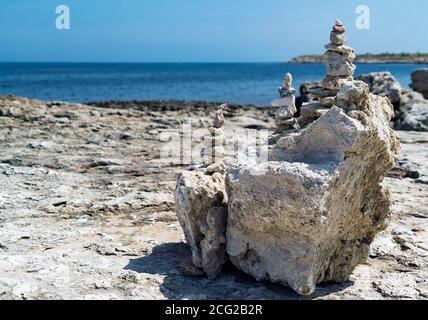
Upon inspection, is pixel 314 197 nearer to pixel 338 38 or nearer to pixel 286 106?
pixel 286 106

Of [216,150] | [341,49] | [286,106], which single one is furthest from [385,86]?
[216,150]

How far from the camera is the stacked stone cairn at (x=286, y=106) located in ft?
21.8

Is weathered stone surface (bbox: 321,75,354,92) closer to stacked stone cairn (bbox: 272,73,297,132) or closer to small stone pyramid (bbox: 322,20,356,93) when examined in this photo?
small stone pyramid (bbox: 322,20,356,93)

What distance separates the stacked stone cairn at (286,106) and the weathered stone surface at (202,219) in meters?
1.25

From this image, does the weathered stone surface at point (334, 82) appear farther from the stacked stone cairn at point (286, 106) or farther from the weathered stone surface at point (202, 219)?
the weathered stone surface at point (202, 219)

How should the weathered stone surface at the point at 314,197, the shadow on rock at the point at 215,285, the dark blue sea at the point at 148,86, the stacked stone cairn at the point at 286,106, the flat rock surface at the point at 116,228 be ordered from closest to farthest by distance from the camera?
the weathered stone surface at the point at 314,197 → the shadow on rock at the point at 215,285 → the flat rock surface at the point at 116,228 → the stacked stone cairn at the point at 286,106 → the dark blue sea at the point at 148,86

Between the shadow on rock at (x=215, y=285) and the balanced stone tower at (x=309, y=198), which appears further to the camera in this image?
the shadow on rock at (x=215, y=285)

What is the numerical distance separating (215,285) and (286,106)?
234 cm

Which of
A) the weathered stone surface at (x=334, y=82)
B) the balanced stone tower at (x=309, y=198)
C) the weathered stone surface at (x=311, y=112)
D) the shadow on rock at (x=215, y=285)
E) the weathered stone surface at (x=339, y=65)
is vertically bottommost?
the shadow on rock at (x=215, y=285)

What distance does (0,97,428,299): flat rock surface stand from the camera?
18.7 ft

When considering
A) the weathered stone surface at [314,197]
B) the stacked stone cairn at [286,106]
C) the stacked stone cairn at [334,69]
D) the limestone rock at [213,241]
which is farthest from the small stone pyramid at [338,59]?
the limestone rock at [213,241]

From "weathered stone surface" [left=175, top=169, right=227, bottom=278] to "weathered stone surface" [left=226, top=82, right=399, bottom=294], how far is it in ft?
0.55

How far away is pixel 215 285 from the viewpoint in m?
5.80
